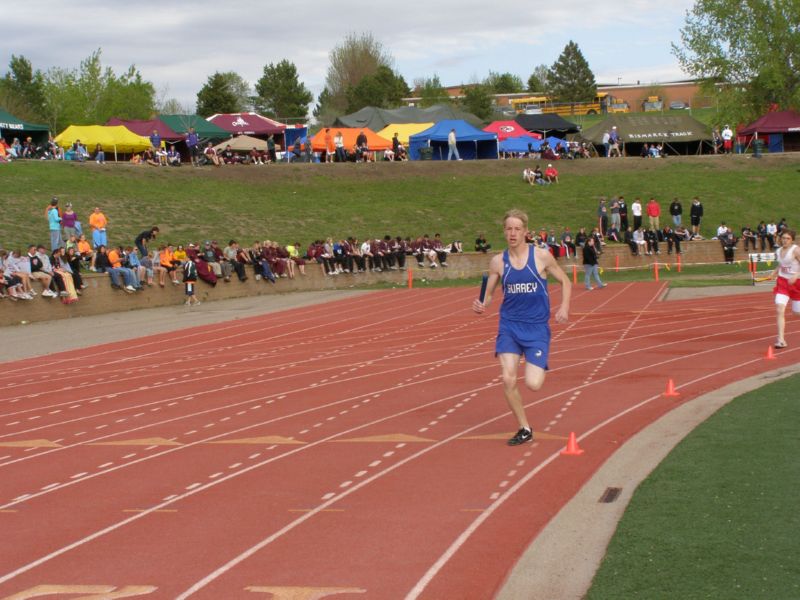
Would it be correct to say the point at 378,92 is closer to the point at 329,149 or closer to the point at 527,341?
the point at 329,149

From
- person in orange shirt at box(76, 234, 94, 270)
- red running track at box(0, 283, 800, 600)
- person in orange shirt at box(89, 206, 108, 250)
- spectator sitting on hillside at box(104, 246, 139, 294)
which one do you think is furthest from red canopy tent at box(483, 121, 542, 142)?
red running track at box(0, 283, 800, 600)

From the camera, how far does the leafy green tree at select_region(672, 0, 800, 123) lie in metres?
59.3

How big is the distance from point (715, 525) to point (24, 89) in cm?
9511

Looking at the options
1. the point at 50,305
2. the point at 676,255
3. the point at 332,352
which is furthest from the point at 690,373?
the point at 676,255

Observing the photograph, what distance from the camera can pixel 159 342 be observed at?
2069 cm

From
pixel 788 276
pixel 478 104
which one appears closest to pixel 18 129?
pixel 788 276

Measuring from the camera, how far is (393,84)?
9212cm

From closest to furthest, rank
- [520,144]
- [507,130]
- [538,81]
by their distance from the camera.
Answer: [520,144]
[507,130]
[538,81]

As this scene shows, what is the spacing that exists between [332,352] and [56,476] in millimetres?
9192

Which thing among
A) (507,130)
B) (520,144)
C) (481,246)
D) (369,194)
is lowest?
(481,246)

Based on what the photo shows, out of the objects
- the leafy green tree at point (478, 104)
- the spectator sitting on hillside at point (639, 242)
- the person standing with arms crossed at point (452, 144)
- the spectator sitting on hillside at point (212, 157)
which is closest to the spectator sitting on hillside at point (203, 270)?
the spectator sitting on hillside at point (639, 242)

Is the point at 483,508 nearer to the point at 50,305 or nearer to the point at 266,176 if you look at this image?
the point at 50,305

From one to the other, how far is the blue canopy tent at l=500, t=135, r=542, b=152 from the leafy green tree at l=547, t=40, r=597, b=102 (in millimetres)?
60073

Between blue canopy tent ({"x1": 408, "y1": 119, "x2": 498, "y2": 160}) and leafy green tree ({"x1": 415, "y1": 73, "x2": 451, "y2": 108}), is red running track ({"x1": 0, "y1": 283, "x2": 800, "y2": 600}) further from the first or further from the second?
leafy green tree ({"x1": 415, "y1": 73, "x2": 451, "y2": 108})
